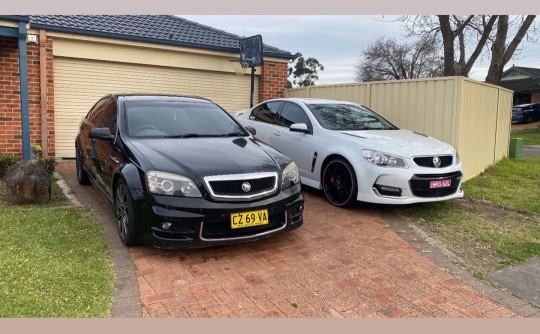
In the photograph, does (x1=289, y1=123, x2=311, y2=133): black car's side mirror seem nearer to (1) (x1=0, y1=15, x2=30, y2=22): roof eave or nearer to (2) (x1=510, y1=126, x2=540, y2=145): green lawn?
(1) (x1=0, y1=15, x2=30, y2=22): roof eave

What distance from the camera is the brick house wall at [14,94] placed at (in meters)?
8.24

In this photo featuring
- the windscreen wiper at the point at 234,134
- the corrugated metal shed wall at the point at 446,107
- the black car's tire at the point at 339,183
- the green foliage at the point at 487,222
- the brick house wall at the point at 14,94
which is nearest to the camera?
the green foliage at the point at 487,222

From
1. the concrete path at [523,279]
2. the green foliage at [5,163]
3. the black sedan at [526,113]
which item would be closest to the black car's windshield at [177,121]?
the concrete path at [523,279]

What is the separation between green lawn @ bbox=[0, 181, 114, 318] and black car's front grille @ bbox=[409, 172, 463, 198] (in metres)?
3.60

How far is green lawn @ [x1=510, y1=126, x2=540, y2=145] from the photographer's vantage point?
2305 centimetres

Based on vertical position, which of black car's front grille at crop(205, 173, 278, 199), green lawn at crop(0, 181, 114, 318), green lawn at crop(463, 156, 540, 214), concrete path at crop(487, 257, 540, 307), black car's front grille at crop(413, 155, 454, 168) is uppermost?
black car's front grille at crop(413, 155, 454, 168)

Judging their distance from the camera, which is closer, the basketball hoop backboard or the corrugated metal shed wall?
the corrugated metal shed wall

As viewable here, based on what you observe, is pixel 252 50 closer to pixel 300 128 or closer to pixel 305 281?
pixel 300 128

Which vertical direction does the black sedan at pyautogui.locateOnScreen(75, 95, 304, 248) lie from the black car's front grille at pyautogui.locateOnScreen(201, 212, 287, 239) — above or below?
above

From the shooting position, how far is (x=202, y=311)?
3146 millimetres

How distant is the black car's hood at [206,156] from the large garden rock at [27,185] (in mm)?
1916

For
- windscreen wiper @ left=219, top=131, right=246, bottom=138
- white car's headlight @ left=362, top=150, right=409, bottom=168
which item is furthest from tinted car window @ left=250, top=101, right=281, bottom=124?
white car's headlight @ left=362, top=150, right=409, bottom=168

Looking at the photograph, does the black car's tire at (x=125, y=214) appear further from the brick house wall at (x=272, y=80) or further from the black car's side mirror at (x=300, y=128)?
the brick house wall at (x=272, y=80)

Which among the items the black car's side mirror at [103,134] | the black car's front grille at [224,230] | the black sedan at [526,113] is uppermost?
the black sedan at [526,113]
